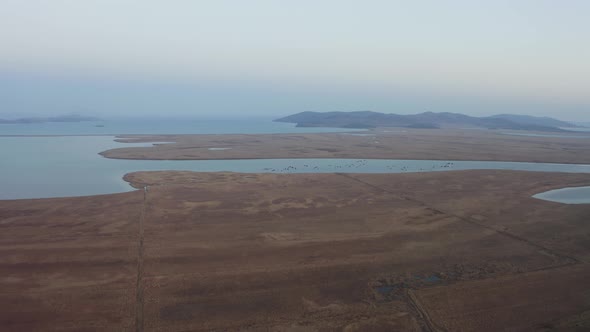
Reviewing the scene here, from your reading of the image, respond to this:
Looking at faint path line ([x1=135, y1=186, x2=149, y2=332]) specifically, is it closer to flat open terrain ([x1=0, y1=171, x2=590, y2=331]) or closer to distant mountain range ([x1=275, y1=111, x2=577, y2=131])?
flat open terrain ([x1=0, y1=171, x2=590, y2=331])

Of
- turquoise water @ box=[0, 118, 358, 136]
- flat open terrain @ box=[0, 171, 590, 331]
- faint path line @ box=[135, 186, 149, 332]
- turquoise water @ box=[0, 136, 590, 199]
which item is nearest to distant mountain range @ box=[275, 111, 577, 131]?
turquoise water @ box=[0, 118, 358, 136]

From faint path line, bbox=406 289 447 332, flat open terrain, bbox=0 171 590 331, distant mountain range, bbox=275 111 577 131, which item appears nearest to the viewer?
faint path line, bbox=406 289 447 332

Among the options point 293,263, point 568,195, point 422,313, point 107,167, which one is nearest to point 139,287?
point 293,263

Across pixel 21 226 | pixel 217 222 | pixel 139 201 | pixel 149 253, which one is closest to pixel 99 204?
pixel 139 201

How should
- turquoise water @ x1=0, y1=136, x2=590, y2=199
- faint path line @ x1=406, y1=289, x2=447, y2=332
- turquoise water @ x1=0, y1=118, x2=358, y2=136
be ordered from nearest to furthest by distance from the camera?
faint path line @ x1=406, y1=289, x2=447, y2=332 → turquoise water @ x1=0, y1=136, x2=590, y2=199 → turquoise water @ x1=0, y1=118, x2=358, y2=136

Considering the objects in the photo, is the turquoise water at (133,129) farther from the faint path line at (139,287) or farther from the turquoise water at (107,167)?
the faint path line at (139,287)

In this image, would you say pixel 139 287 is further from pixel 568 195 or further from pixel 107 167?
pixel 107 167
